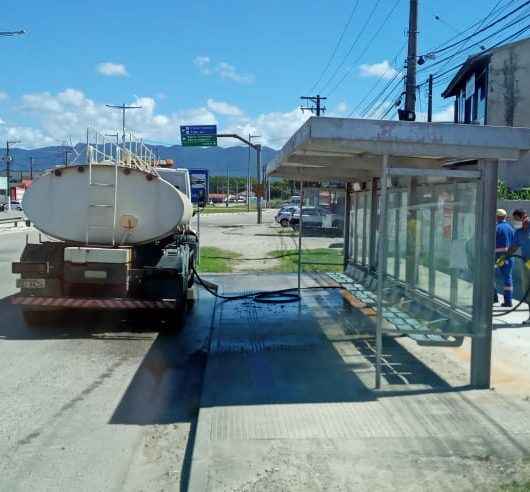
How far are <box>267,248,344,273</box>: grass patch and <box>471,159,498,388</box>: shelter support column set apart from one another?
21.8ft

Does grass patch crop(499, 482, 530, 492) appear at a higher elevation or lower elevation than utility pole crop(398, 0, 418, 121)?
lower

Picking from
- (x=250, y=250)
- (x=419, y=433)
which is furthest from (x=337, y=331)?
(x=250, y=250)

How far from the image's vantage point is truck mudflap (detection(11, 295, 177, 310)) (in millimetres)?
9195

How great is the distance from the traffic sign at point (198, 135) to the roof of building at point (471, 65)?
46.8ft

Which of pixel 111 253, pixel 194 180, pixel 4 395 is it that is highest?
pixel 194 180

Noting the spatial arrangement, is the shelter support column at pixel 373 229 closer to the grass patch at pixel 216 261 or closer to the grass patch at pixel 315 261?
the grass patch at pixel 315 261

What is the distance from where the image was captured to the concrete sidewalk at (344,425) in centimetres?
440

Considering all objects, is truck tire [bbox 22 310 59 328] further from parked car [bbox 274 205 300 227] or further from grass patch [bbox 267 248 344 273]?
parked car [bbox 274 205 300 227]

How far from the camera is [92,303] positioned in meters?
9.19

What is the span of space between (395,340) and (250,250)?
1571 centimetres

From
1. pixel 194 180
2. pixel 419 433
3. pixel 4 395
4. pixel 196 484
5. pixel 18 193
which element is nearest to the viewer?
pixel 196 484

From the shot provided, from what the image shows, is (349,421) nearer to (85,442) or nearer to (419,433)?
(419,433)

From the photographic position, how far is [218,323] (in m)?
9.89

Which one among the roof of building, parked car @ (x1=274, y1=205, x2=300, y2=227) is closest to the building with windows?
the roof of building
